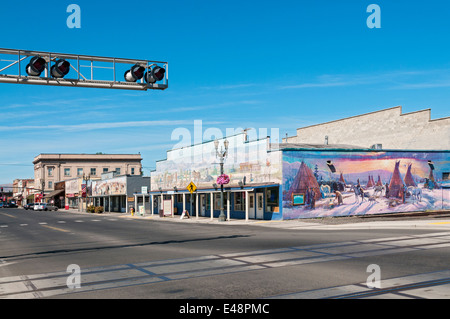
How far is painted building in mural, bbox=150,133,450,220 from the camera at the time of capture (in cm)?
3466

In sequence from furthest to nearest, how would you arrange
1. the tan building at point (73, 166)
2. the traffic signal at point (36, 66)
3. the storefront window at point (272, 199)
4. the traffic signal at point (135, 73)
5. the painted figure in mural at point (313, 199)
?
the tan building at point (73, 166) < the painted figure in mural at point (313, 199) < the storefront window at point (272, 199) < the traffic signal at point (135, 73) < the traffic signal at point (36, 66)

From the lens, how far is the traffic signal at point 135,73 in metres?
16.0

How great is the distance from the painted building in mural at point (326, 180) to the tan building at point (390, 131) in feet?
13.9

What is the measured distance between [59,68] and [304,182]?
77.0ft

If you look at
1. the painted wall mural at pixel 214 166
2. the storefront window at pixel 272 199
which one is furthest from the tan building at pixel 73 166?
the storefront window at pixel 272 199

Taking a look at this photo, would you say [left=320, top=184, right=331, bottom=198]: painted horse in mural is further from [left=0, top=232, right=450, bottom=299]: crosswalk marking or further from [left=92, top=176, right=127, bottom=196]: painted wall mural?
[left=92, top=176, right=127, bottom=196]: painted wall mural

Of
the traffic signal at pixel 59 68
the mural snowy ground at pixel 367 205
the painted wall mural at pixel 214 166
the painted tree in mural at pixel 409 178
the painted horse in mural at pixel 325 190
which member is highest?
the traffic signal at pixel 59 68

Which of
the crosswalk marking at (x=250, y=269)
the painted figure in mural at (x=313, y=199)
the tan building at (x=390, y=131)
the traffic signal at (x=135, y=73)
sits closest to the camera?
the crosswalk marking at (x=250, y=269)

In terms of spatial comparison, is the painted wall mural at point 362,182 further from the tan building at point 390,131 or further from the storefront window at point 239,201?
the storefront window at point 239,201

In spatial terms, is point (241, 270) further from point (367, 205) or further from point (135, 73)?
point (367, 205)

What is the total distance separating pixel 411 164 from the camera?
127 feet

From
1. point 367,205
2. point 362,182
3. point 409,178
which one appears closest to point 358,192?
point 362,182
